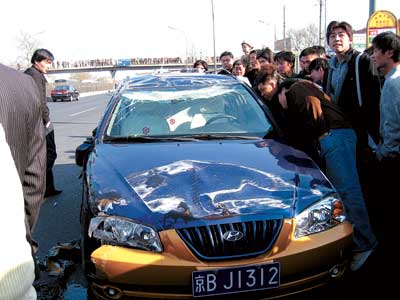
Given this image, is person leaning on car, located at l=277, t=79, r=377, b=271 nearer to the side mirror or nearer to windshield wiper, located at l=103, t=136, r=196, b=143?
windshield wiper, located at l=103, t=136, r=196, b=143

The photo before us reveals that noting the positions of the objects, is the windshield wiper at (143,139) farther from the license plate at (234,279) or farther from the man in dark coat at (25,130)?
the man in dark coat at (25,130)

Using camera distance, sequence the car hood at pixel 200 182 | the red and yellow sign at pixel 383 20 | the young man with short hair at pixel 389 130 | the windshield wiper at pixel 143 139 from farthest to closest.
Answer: the red and yellow sign at pixel 383 20, the windshield wiper at pixel 143 139, the young man with short hair at pixel 389 130, the car hood at pixel 200 182

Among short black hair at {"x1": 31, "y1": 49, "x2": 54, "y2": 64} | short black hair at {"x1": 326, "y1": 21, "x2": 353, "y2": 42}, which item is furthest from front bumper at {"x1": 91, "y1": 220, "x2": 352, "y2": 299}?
short black hair at {"x1": 31, "y1": 49, "x2": 54, "y2": 64}

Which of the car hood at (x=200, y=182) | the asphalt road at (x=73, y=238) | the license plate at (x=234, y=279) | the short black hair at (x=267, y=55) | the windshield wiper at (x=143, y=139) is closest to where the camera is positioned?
the license plate at (x=234, y=279)

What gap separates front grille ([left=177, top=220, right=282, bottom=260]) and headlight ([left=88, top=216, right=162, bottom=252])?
0.16 metres

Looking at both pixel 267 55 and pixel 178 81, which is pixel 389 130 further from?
pixel 267 55

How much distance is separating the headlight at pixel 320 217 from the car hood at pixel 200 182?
2.0 inches

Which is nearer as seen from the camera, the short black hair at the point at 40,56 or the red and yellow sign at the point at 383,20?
the short black hair at the point at 40,56

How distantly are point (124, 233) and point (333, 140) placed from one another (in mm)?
1980

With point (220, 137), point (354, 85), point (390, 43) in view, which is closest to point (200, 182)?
point (220, 137)

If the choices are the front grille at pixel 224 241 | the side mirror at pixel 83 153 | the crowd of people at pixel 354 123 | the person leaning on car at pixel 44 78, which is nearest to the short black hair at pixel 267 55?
the crowd of people at pixel 354 123

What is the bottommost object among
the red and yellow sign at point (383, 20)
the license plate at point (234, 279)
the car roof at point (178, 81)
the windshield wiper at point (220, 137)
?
the license plate at point (234, 279)

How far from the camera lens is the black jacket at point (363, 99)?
389cm

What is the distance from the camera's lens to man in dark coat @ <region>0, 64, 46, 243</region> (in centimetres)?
168
